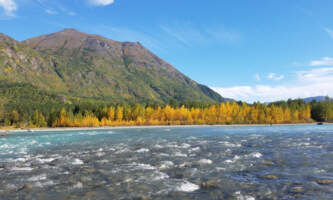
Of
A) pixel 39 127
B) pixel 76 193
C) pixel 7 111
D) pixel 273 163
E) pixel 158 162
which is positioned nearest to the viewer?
pixel 76 193

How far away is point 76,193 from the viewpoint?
17.8 meters

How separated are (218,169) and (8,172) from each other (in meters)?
21.2

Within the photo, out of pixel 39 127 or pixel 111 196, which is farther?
pixel 39 127

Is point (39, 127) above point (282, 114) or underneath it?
underneath

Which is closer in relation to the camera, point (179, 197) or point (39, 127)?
point (179, 197)

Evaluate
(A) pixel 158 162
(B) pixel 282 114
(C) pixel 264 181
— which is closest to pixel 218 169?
(C) pixel 264 181

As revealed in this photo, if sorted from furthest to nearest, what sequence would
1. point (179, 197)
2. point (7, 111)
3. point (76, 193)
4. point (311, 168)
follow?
1. point (7, 111)
2. point (311, 168)
3. point (76, 193)
4. point (179, 197)

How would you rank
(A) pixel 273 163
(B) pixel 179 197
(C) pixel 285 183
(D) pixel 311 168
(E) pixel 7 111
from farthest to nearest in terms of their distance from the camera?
(E) pixel 7 111 < (A) pixel 273 163 < (D) pixel 311 168 < (C) pixel 285 183 < (B) pixel 179 197

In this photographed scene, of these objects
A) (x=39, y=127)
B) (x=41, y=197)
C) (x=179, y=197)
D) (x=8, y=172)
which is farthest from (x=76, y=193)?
(x=39, y=127)

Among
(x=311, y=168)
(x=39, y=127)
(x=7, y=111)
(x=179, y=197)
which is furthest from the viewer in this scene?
(x=7, y=111)

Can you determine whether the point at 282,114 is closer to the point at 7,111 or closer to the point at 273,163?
the point at 273,163

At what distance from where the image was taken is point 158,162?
29.4 m

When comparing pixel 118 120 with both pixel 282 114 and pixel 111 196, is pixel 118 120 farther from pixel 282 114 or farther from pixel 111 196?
pixel 111 196

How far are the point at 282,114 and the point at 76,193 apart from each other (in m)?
203
